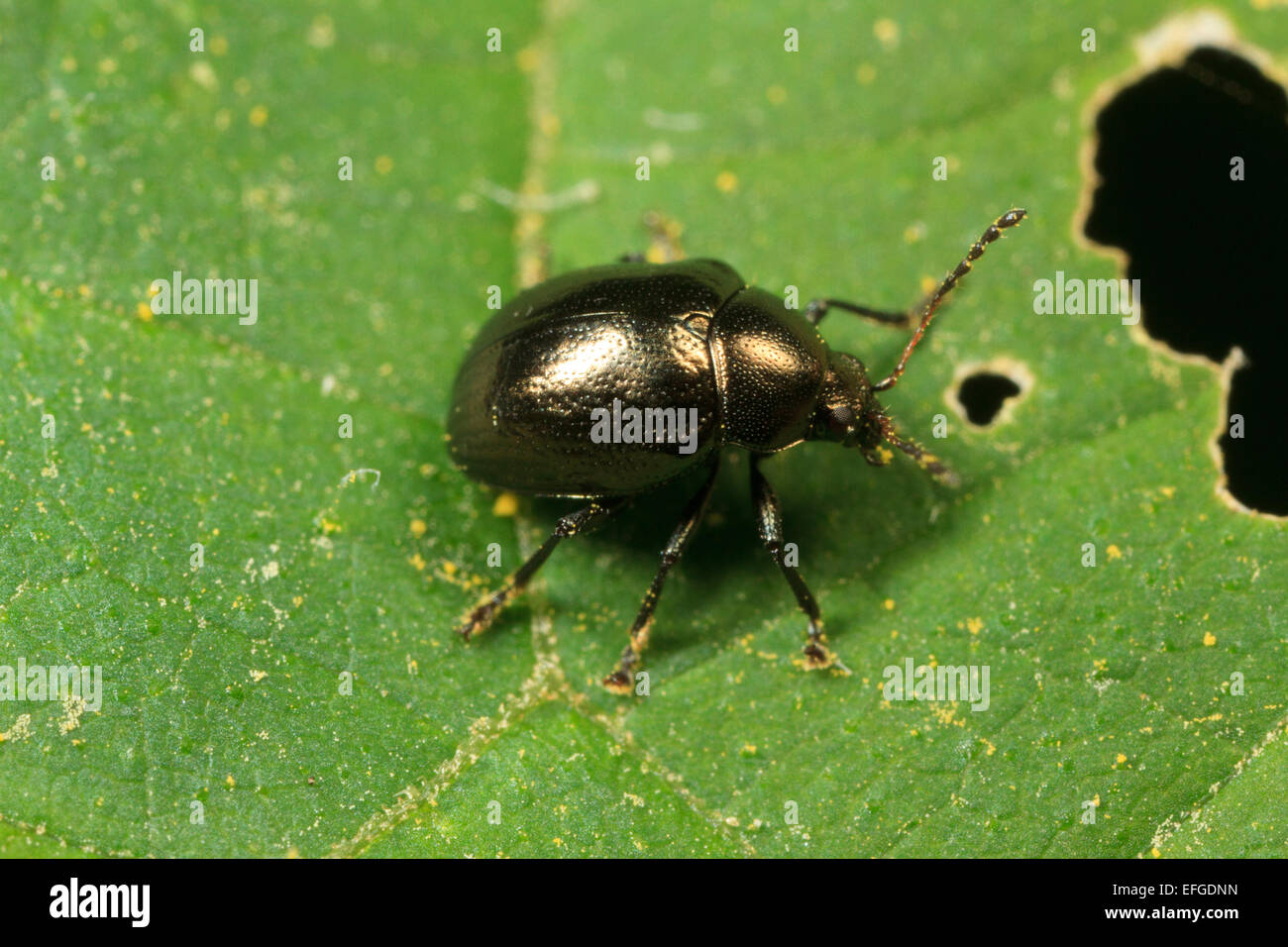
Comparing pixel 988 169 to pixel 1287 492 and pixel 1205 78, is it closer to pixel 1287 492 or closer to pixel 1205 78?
pixel 1205 78

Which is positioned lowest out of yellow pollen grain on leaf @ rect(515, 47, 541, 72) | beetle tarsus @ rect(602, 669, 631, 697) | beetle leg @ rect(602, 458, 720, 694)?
beetle tarsus @ rect(602, 669, 631, 697)

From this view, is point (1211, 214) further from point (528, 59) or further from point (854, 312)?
point (528, 59)

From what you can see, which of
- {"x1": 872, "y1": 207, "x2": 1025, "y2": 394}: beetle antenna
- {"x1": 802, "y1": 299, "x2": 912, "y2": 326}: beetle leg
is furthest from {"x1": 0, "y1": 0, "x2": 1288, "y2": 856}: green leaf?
{"x1": 872, "y1": 207, "x2": 1025, "y2": 394}: beetle antenna

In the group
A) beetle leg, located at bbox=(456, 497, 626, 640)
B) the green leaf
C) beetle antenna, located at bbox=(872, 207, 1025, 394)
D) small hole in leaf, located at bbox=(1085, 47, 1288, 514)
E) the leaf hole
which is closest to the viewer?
the green leaf

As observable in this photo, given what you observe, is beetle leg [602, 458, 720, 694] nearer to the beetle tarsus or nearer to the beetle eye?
the beetle tarsus

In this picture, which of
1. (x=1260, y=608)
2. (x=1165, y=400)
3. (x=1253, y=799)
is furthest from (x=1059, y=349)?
(x=1253, y=799)

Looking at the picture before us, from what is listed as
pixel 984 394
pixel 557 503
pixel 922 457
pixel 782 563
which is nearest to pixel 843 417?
pixel 922 457
